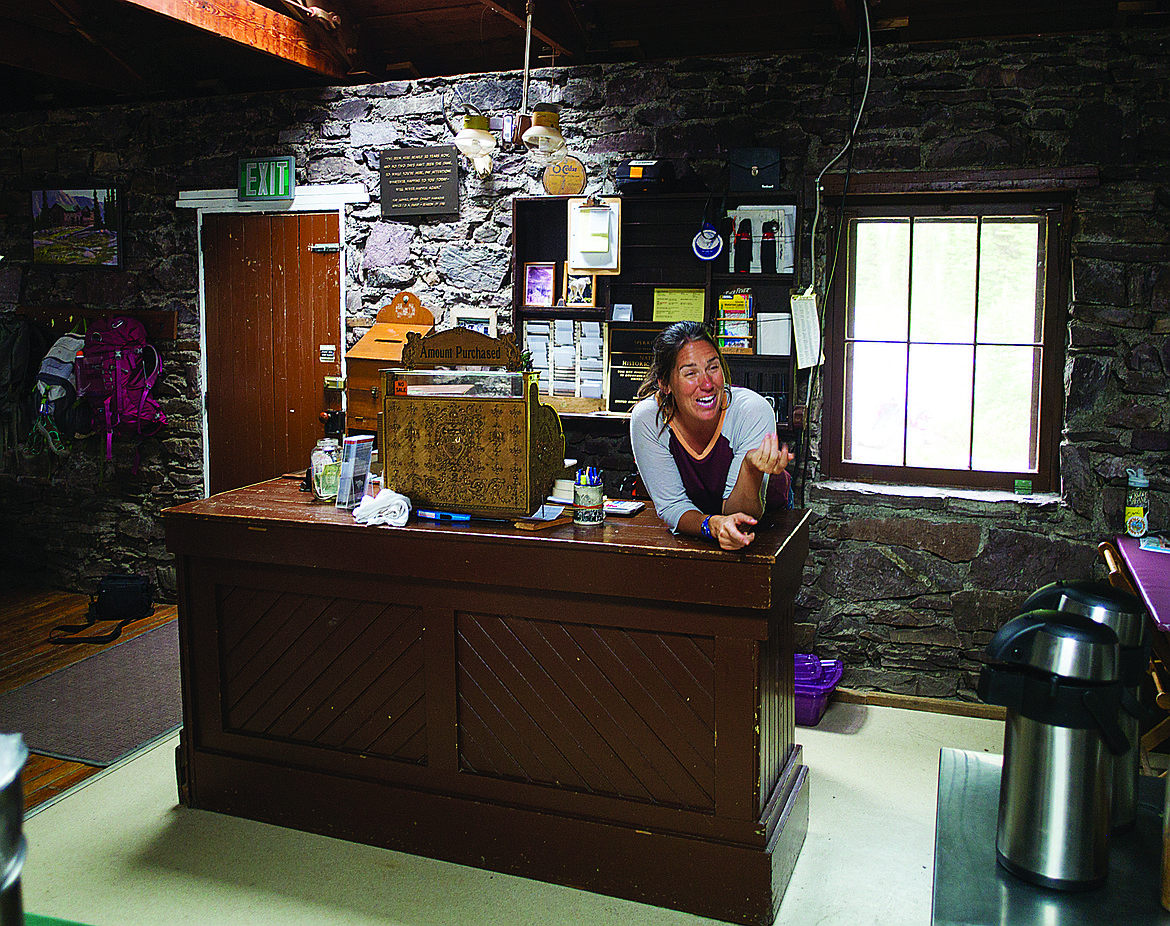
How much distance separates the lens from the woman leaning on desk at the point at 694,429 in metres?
3.02

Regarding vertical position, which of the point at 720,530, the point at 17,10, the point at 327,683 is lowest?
the point at 327,683

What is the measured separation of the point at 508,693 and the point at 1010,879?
1.80m

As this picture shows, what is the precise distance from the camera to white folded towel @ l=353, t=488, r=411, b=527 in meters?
3.12

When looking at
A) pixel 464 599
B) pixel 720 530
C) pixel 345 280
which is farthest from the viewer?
pixel 345 280

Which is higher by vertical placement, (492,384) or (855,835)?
(492,384)

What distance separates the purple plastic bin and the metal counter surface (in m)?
2.52

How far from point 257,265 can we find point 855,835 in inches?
175

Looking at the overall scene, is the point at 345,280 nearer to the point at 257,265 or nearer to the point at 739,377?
the point at 257,265

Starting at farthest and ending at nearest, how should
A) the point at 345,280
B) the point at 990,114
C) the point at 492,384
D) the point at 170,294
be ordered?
the point at 170,294
the point at 345,280
the point at 990,114
the point at 492,384

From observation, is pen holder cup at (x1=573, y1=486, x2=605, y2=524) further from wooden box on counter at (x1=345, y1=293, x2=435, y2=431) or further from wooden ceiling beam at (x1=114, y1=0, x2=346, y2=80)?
wooden ceiling beam at (x1=114, y1=0, x2=346, y2=80)

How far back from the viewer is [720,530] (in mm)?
2729

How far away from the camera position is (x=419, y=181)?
509 centimetres

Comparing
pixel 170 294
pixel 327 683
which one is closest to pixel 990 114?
pixel 327 683

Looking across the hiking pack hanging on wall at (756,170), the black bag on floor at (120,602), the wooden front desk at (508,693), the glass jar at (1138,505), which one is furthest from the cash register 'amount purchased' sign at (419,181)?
the glass jar at (1138,505)
